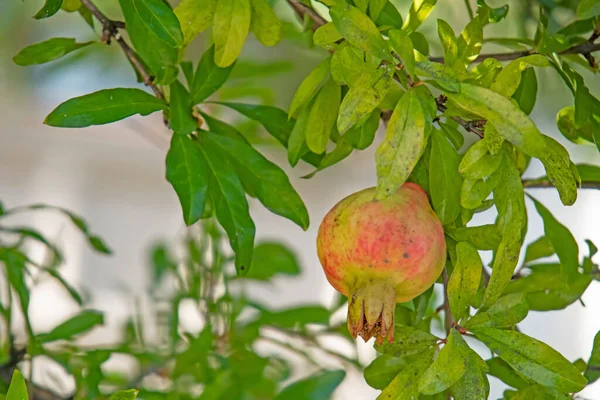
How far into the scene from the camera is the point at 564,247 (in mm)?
647

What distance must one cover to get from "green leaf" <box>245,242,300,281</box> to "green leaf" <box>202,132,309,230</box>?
1.66 ft

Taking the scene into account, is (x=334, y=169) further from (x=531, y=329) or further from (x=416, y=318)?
(x=416, y=318)

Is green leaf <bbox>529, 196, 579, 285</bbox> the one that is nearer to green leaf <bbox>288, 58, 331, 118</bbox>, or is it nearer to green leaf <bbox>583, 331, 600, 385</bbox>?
green leaf <bbox>583, 331, 600, 385</bbox>

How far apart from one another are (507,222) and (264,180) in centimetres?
23

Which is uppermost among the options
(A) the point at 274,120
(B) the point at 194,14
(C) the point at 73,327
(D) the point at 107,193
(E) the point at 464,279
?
(B) the point at 194,14

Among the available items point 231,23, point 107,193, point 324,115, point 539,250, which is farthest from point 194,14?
point 107,193

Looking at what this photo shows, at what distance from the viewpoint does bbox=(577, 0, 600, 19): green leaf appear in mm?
635

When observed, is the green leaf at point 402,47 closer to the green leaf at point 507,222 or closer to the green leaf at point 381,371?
the green leaf at point 507,222

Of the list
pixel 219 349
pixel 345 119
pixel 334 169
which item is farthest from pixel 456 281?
pixel 334 169

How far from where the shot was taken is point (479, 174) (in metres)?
0.46

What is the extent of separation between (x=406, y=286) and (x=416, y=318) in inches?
4.9

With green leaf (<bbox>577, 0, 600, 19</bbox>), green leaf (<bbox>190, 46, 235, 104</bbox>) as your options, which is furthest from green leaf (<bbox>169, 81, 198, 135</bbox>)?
green leaf (<bbox>577, 0, 600, 19</bbox>)

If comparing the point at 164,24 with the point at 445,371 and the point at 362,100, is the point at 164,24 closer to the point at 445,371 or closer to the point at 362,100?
the point at 362,100

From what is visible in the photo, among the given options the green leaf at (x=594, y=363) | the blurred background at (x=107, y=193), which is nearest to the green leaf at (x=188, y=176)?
the green leaf at (x=594, y=363)
